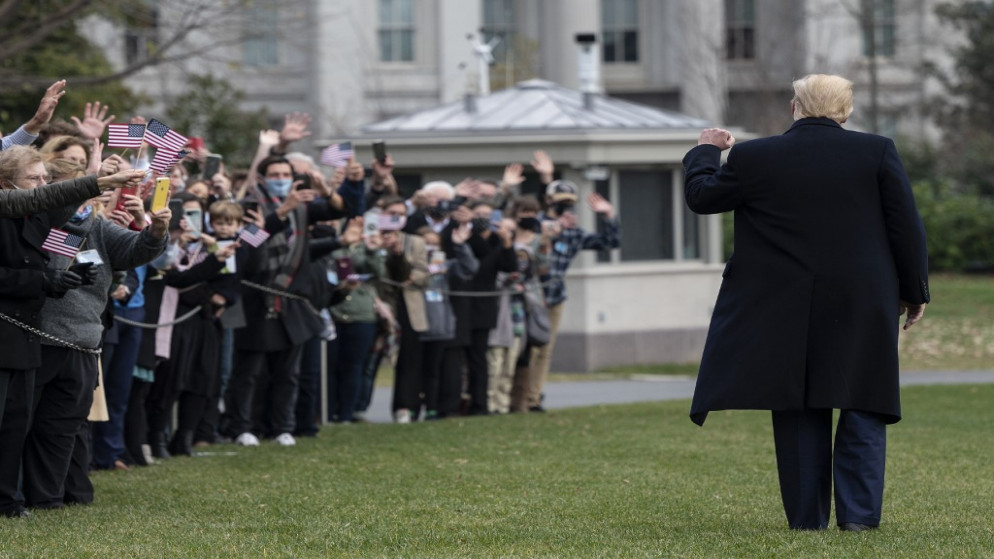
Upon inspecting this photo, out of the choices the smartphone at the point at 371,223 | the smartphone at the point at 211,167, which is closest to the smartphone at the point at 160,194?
the smartphone at the point at 211,167

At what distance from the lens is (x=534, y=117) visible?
950 inches

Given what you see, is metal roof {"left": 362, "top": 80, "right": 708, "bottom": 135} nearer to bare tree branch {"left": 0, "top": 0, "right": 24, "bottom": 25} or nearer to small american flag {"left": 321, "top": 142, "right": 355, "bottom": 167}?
bare tree branch {"left": 0, "top": 0, "right": 24, "bottom": 25}

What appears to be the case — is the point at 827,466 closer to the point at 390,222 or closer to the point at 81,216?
the point at 81,216

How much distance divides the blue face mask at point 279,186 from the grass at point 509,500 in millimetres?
1917

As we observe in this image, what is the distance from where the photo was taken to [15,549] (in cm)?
784

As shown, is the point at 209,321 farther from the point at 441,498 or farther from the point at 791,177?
the point at 791,177

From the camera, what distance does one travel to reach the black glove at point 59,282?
8.71m

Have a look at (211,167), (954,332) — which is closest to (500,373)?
(211,167)

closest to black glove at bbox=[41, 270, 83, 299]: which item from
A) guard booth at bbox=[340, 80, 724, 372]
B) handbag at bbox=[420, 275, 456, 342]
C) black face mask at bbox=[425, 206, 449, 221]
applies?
handbag at bbox=[420, 275, 456, 342]

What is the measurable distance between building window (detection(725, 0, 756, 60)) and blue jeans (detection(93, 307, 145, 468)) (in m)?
49.4

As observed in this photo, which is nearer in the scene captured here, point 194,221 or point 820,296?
point 820,296

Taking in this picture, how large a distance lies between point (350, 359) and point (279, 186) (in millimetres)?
2655

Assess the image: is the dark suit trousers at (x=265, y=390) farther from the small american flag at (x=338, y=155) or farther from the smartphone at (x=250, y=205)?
the small american flag at (x=338, y=155)

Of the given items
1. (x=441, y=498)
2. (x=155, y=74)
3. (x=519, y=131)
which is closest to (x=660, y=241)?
(x=519, y=131)
